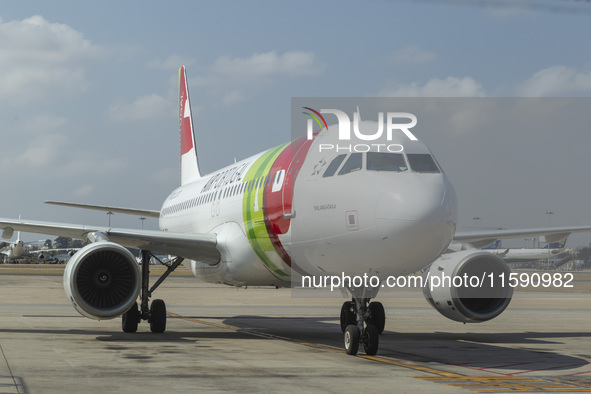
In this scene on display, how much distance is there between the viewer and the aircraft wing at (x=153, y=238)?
15.7 meters

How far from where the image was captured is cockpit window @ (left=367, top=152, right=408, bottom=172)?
10906 millimetres

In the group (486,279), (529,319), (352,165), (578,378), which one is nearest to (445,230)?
(352,165)

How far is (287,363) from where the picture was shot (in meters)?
10.9

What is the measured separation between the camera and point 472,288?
13.9 m

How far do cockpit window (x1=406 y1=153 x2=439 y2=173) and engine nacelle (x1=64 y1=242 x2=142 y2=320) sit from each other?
571 cm

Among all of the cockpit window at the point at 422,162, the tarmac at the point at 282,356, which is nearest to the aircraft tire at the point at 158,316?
the tarmac at the point at 282,356

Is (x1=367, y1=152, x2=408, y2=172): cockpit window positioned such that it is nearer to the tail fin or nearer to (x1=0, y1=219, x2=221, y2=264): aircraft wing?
(x1=0, y1=219, x2=221, y2=264): aircraft wing

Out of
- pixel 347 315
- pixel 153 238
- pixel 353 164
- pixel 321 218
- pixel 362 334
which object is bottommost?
pixel 362 334

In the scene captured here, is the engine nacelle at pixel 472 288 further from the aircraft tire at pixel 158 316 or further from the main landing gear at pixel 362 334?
the aircraft tire at pixel 158 316

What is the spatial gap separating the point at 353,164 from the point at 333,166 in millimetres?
448

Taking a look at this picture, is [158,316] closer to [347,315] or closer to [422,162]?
[347,315]

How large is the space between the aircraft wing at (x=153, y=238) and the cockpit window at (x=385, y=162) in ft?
18.2

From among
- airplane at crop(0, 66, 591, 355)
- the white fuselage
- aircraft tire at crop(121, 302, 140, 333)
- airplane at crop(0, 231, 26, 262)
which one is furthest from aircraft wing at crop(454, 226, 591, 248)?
airplane at crop(0, 231, 26, 262)

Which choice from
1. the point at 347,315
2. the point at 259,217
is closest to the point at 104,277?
the point at 259,217
